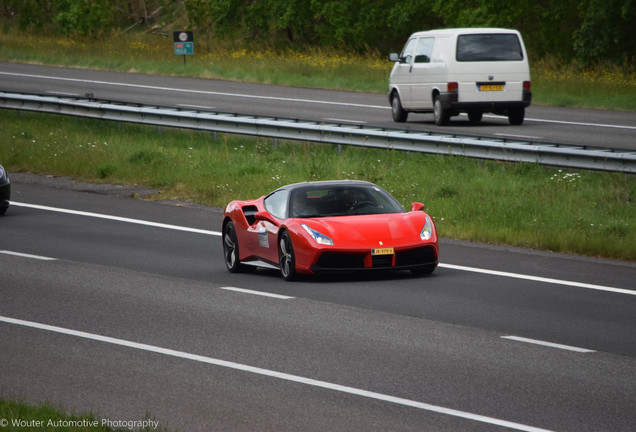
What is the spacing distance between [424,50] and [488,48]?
5.72 feet

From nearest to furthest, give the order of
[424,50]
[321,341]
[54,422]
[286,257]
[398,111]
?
1. [54,422]
2. [321,341]
3. [286,257]
4. [424,50]
5. [398,111]

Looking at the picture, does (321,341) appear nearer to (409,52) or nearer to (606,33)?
(409,52)

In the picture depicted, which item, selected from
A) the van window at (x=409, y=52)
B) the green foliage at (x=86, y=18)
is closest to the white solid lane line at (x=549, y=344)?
the van window at (x=409, y=52)

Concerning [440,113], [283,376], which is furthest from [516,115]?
[283,376]

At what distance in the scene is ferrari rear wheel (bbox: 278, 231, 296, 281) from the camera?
13.1m

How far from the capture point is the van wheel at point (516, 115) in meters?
28.2

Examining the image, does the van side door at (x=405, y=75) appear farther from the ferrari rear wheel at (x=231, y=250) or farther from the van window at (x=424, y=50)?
the ferrari rear wheel at (x=231, y=250)

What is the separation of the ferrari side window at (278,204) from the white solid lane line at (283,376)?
3758 millimetres

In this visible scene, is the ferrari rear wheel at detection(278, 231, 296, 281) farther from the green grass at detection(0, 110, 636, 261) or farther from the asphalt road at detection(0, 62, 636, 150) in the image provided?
the asphalt road at detection(0, 62, 636, 150)

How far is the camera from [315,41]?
6334cm

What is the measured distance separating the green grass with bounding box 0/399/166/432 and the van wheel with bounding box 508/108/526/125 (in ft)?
72.3

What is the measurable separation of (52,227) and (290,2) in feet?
141

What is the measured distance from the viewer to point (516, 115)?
2833 centimetres

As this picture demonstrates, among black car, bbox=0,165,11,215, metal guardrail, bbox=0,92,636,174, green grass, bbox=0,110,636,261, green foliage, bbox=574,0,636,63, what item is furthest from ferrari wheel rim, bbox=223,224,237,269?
green foliage, bbox=574,0,636,63
